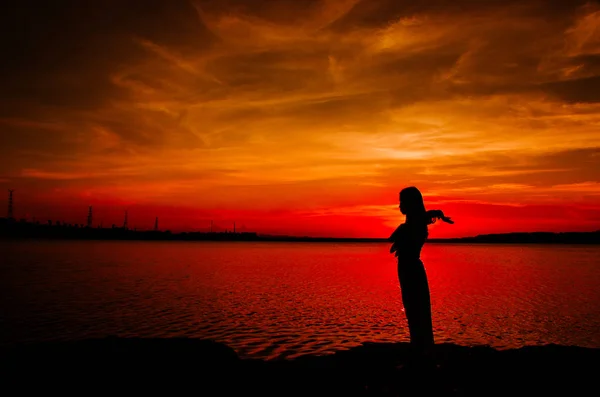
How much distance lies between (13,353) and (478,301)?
40.8 m

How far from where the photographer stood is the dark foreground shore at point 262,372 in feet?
32.9

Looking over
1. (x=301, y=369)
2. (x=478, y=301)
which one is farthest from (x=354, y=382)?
(x=478, y=301)

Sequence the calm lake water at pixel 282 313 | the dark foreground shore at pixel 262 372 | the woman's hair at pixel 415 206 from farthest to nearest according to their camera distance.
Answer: the calm lake water at pixel 282 313
the woman's hair at pixel 415 206
the dark foreground shore at pixel 262 372

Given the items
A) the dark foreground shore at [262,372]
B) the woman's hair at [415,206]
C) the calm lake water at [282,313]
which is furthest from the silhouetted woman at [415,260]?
the calm lake water at [282,313]

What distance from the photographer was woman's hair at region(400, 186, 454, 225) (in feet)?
34.8

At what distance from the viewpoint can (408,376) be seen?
1091cm

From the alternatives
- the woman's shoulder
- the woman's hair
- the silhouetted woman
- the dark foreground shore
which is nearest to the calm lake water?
the dark foreground shore

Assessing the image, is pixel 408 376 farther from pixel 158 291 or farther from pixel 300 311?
pixel 158 291

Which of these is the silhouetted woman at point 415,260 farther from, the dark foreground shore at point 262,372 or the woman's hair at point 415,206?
the dark foreground shore at point 262,372

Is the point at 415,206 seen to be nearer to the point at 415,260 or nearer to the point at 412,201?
the point at 412,201

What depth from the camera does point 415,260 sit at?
36.0 feet

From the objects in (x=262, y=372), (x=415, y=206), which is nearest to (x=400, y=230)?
(x=415, y=206)

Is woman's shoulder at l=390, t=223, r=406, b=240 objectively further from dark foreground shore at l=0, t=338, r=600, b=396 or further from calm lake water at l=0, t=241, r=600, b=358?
calm lake water at l=0, t=241, r=600, b=358

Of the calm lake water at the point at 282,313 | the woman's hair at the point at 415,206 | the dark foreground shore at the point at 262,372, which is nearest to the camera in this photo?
the dark foreground shore at the point at 262,372
